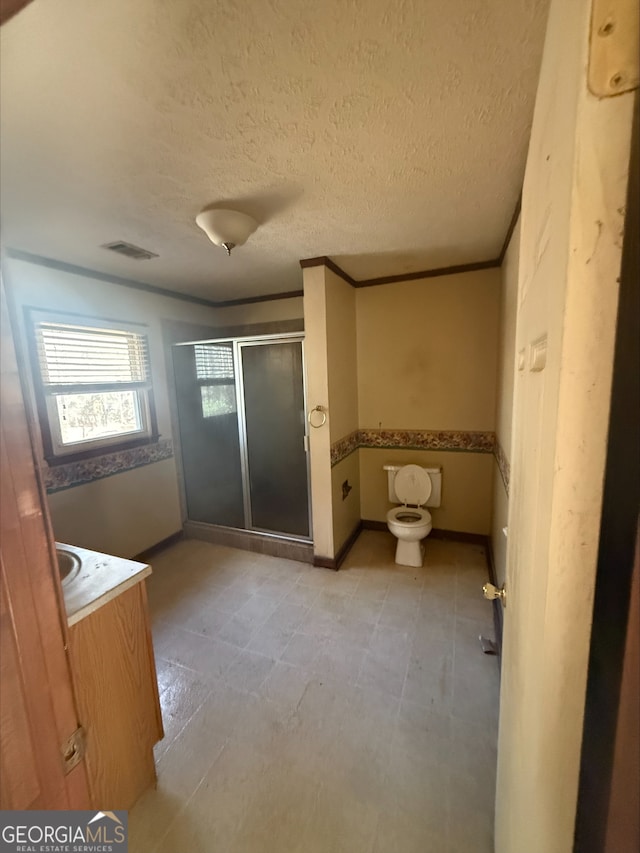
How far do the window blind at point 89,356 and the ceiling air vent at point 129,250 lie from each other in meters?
0.60

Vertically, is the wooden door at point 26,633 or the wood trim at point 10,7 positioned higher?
the wood trim at point 10,7

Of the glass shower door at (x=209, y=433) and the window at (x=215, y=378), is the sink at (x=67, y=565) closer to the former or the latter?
the glass shower door at (x=209, y=433)

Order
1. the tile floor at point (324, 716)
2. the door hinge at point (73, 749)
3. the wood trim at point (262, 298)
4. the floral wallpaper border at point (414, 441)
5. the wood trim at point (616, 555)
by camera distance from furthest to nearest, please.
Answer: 1. the wood trim at point (262, 298)
2. the floral wallpaper border at point (414, 441)
3. the tile floor at point (324, 716)
4. the door hinge at point (73, 749)
5. the wood trim at point (616, 555)

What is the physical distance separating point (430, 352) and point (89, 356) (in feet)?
8.04

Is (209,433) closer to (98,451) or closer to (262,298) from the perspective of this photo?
(98,451)

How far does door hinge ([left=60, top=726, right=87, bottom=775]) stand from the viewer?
24.1 inches

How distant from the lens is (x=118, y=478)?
2.50 metres

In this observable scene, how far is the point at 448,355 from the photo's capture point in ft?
8.73

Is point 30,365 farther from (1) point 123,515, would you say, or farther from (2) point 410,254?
(2) point 410,254

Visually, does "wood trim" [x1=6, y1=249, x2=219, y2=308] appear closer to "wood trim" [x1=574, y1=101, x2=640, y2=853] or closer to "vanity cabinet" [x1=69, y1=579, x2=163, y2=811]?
"vanity cabinet" [x1=69, y1=579, x2=163, y2=811]

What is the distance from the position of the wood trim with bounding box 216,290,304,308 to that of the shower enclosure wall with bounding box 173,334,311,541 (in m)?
0.62

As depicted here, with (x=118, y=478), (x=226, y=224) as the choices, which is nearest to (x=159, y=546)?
(x=118, y=478)

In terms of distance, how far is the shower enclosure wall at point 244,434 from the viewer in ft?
9.19

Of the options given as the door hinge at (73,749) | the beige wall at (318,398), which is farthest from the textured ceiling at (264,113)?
the door hinge at (73,749)
